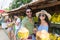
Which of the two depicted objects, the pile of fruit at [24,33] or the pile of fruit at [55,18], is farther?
the pile of fruit at [24,33]

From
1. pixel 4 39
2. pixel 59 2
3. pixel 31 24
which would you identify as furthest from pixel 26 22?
pixel 4 39

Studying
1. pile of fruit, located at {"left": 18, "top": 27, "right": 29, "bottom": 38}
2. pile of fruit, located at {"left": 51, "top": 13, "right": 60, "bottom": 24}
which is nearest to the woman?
pile of fruit, located at {"left": 51, "top": 13, "right": 60, "bottom": 24}

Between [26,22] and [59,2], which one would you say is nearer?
[59,2]

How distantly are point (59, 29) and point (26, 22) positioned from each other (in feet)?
1.52

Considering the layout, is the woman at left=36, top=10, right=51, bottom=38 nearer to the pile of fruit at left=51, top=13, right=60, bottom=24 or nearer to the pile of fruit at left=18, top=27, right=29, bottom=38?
the pile of fruit at left=51, top=13, right=60, bottom=24

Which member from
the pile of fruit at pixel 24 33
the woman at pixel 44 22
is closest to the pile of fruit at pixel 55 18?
the woman at pixel 44 22

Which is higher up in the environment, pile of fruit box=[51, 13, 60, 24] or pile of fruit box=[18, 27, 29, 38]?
pile of fruit box=[51, 13, 60, 24]

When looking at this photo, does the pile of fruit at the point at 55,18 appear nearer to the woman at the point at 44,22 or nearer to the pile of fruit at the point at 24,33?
the woman at the point at 44,22

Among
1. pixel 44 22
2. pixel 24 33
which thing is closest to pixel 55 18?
pixel 44 22

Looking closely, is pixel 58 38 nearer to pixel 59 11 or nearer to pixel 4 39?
pixel 59 11

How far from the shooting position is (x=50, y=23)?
6.97ft

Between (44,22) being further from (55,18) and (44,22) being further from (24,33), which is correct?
(24,33)

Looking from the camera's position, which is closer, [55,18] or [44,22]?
[44,22]

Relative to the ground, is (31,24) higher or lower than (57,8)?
lower
